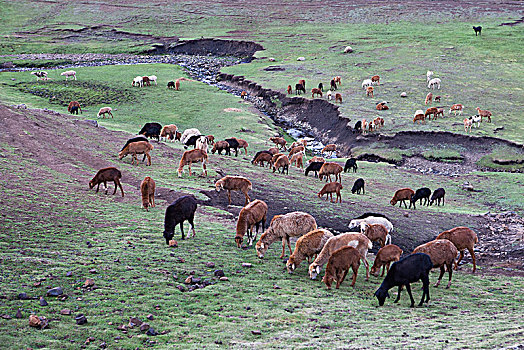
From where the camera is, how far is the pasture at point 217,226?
9266mm

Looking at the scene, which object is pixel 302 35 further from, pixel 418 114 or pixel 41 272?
pixel 41 272

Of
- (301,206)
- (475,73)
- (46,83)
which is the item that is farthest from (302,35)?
(301,206)

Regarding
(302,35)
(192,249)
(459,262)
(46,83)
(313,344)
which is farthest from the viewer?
(302,35)

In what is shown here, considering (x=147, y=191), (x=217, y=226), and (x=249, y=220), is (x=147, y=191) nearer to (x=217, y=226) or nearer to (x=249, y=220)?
(x=217, y=226)

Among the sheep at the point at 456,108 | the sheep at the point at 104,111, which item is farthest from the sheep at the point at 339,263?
the sheep at the point at 456,108

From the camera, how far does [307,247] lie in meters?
13.3

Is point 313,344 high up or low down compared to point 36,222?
down

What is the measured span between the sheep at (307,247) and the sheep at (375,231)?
260cm

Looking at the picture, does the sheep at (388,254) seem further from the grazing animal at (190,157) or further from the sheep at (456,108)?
the sheep at (456,108)

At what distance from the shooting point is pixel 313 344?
29.0 ft

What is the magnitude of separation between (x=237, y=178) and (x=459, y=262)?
8.47 metres

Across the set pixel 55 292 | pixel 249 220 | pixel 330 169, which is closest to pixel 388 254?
pixel 249 220

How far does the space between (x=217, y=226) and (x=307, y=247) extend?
407cm

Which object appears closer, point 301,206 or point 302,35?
point 301,206
